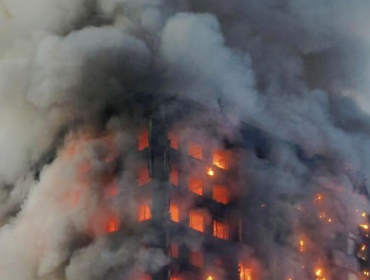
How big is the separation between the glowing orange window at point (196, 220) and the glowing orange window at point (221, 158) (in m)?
4.56

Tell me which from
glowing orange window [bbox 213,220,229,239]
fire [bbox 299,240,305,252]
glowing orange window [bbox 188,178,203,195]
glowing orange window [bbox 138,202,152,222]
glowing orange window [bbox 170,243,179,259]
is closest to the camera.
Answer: glowing orange window [bbox 170,243,179,259]

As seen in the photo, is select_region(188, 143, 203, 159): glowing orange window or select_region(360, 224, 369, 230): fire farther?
select_region(360, 224, 369, 230): fire

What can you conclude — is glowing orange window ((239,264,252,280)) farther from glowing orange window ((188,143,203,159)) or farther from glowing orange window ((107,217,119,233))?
glowing orange window ((107,217,119,233))

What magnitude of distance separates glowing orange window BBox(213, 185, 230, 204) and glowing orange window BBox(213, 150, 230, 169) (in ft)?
5.31

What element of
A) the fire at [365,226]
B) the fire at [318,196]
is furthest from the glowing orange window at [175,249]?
the fire at [365,226]

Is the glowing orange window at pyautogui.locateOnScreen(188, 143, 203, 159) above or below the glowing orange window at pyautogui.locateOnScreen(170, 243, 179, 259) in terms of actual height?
above

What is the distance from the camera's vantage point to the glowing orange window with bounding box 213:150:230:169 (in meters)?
49.8

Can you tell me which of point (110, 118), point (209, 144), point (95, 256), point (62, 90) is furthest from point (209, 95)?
point (95, 256)

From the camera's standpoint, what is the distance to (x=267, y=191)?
5128 centimetres

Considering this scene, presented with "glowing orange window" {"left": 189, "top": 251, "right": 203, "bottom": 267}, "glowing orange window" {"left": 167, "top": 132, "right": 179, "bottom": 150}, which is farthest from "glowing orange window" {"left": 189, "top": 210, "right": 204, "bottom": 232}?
"glowing orange window" {"left": 167, "top": 132, "right": 179, "bottom": 150}

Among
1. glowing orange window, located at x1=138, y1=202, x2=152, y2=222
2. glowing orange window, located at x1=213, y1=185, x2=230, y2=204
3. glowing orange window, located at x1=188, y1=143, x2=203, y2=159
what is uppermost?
glowing orange window, located at x1=188, y1=143, x2=203, y2=159

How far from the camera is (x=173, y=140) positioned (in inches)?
1863

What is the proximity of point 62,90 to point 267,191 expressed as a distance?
1615 cm

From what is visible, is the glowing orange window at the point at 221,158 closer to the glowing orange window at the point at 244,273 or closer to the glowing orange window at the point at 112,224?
the glowing orange window at the point at 244,273
